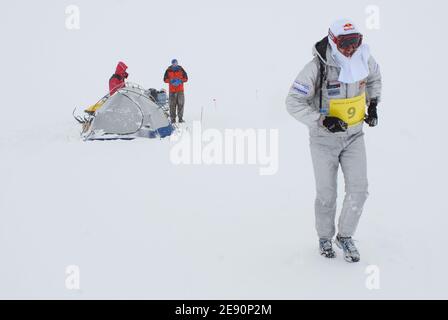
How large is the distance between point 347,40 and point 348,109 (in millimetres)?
633

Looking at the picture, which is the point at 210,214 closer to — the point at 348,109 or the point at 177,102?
the point at 348,109

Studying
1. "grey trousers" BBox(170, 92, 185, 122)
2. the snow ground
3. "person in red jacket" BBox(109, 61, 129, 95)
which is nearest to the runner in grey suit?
the snow ground

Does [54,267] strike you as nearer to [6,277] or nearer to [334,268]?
[6,277]

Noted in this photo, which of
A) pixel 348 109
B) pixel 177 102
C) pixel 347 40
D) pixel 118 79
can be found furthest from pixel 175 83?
pixel 347 40

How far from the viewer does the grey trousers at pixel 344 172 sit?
4.37m

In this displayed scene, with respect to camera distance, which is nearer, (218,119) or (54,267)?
(54,267)

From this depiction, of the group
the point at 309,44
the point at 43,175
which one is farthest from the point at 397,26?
the point at 43,175

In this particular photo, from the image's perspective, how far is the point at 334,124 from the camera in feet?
13.5

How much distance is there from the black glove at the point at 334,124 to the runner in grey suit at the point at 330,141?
7cm

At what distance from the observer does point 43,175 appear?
7660 millimetres

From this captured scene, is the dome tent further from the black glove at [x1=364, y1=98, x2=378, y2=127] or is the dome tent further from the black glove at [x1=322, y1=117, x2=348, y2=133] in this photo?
the black glove at [x1=322, y1=117, x2=348, y2=133]

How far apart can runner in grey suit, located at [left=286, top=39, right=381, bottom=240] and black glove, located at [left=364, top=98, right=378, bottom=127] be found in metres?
0.05

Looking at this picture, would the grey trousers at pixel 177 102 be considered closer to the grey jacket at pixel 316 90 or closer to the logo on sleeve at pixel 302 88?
the grey jacket at pixel 316 90
